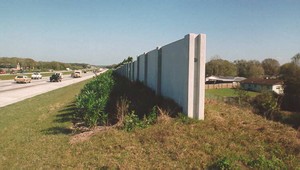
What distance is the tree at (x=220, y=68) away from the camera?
99.2 meters

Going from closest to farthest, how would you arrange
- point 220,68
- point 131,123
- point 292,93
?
1. point 131,123
2. point 292,93
3. point 220,68

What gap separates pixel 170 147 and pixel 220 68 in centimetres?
9792

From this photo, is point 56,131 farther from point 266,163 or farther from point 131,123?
point 266,163

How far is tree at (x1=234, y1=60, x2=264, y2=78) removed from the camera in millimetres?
93938

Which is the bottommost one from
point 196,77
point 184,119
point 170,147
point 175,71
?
point 170,147

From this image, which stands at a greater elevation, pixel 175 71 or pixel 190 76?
pixel 175 71

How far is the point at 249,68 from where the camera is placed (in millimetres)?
99500

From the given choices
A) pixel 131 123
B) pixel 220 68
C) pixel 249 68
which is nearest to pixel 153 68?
pixel 131 123

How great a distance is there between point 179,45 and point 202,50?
1.04 m

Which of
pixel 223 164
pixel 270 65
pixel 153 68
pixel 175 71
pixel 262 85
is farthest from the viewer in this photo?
pixel 270 65

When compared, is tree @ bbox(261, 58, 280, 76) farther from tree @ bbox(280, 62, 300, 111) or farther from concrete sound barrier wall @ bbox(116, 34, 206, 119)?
concrete sound barrier wall @ bbox(116, 34, 206, 119)

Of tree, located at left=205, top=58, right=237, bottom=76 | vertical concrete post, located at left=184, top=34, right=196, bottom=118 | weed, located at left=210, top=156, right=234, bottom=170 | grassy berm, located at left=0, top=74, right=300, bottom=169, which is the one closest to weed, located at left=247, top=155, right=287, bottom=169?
grassy berm, located at left=0, top=74, right=300, bottom=169

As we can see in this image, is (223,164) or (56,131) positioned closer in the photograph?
(223,164)

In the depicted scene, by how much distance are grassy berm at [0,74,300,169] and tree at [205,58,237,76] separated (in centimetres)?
9317
